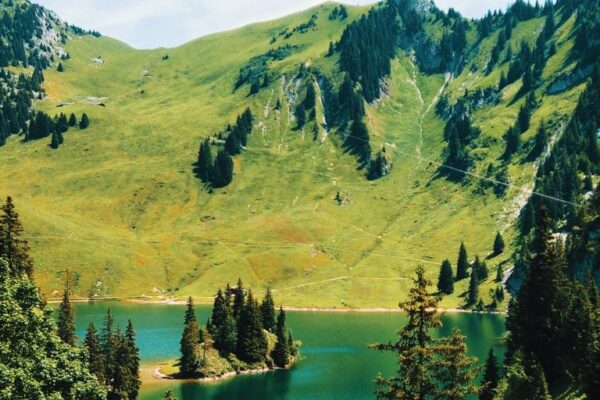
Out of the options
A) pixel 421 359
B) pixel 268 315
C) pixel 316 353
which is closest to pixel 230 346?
pixel 268 315

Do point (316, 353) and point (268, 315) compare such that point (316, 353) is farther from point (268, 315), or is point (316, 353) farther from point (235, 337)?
point (235, 337)

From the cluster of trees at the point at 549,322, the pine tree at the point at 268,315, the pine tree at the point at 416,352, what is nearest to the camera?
the pine tree at the point at 416,352

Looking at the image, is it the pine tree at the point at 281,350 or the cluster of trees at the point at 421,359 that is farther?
the pine tree at the point at 281,350

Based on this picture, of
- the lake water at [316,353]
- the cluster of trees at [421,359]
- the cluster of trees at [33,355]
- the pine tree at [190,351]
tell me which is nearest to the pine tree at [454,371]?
the cluster of trees at [421,359]

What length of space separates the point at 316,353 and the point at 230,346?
25164mm

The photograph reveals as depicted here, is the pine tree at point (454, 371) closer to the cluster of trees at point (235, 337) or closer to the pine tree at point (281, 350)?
the cluster of trees at point (235, 337)

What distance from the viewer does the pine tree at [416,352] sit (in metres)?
33.8

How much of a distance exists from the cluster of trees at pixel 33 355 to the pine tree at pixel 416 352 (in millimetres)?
16558

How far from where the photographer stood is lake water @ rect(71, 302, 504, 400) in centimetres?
11331

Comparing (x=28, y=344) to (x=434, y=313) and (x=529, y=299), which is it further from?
(x=529, y=299)

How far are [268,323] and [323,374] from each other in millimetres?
21460

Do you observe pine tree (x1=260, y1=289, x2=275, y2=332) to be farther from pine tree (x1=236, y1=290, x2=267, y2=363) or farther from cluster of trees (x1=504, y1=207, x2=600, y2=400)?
cluster of trees (x1=504, y1=207, x2=600, y2=400)

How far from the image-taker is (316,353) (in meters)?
148

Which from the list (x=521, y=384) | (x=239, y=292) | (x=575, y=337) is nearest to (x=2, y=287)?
(x=521, y=384)
